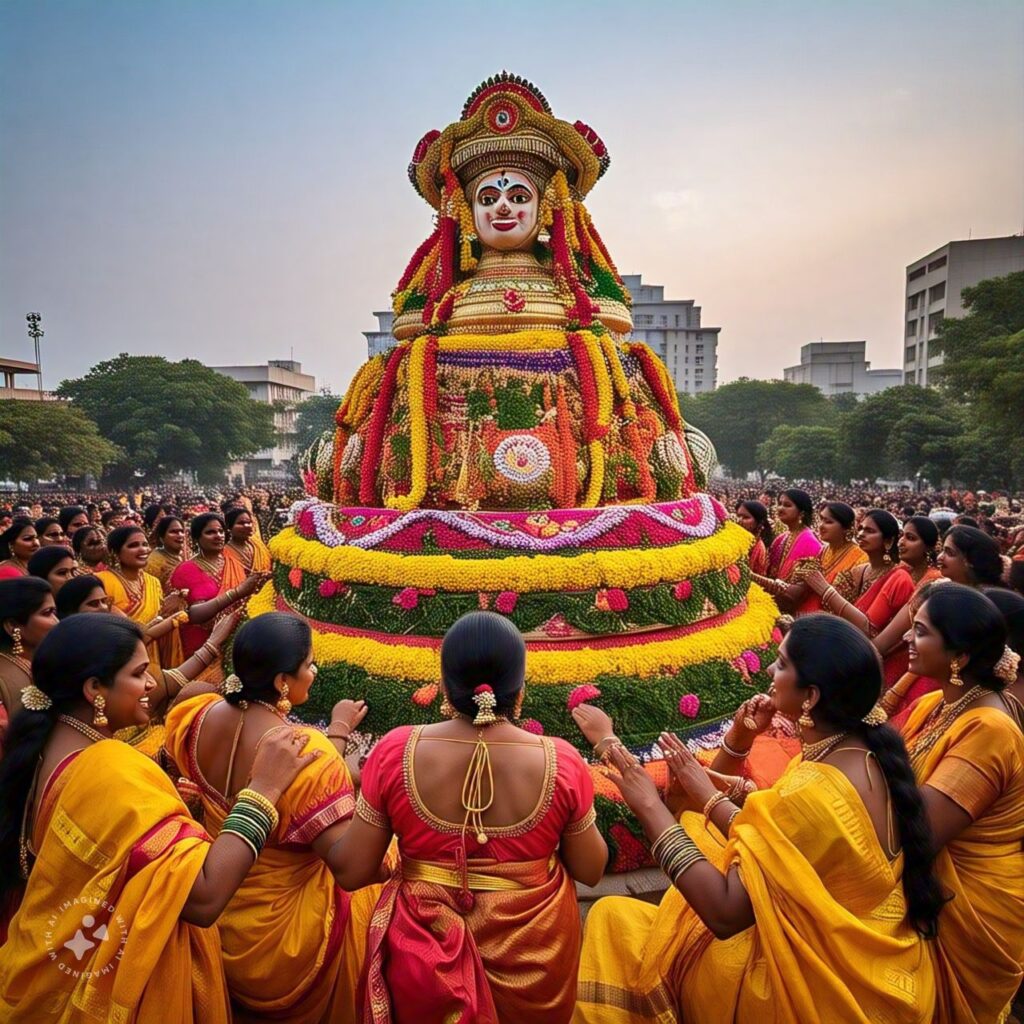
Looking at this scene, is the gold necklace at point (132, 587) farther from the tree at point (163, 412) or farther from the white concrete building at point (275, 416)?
the white concrete building at point (275, 416)

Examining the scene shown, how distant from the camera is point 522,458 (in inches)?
236

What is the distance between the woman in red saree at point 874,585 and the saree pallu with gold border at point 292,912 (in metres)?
4.27

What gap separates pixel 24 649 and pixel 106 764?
1822mm

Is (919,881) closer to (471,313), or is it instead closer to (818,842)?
(818,842)

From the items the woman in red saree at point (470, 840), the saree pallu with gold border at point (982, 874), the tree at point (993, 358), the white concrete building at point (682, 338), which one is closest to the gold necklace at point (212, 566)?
the woman in red saree at point (470, 840)

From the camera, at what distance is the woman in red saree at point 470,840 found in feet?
7.18

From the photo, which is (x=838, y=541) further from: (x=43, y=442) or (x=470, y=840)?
(x=43, y=442)

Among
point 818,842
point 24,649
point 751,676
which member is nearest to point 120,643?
point 24,649

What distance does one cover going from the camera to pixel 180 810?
88.5 inches

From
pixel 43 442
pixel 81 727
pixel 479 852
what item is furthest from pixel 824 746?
pixel 43 442

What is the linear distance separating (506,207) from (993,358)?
25866mm

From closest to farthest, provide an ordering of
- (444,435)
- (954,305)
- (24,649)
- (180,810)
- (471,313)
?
(180,810), (24,649), (444,435), (471,313), (954,305)

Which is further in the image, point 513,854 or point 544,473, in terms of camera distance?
point 544,473

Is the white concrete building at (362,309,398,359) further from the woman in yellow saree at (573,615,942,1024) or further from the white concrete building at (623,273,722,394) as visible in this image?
the woman in yellow saree at (573,615,942,1024)
